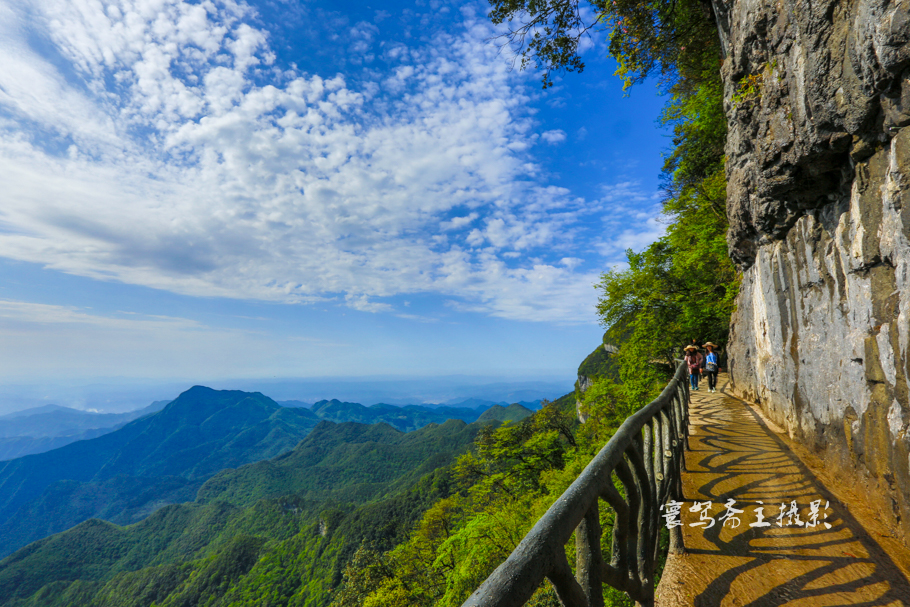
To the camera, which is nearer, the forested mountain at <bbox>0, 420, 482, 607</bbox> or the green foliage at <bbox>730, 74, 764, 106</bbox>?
the green foliage at <bbox>730, 74, 764, 106</bbox>

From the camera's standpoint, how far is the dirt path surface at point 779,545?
287 cm

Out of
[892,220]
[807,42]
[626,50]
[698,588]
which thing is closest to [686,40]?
[626,50]

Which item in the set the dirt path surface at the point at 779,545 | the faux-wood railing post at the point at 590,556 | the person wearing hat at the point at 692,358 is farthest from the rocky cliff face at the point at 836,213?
the faux-wood railing post at the point at 590,556

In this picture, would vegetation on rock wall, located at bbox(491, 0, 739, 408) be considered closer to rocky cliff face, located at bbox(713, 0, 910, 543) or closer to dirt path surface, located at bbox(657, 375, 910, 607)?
rocky cliff face, located at bbox(713, 0, 910, 543)

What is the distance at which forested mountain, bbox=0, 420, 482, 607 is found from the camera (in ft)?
212

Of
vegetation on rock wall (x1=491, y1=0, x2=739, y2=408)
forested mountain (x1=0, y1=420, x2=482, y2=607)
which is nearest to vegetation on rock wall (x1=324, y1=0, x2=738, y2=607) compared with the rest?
vegetation on rock wall (x1=491, y1=0, x2=739, y2=408)

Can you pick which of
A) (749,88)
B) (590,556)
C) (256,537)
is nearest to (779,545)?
(590,556)

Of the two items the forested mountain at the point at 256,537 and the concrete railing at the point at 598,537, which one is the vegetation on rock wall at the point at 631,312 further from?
the forested mountain at the point at 256,537

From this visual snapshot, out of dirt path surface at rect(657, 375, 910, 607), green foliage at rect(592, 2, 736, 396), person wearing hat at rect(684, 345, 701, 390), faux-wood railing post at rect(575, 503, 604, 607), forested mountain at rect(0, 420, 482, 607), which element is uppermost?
green foliage at rect(592, 2, 736, 396)

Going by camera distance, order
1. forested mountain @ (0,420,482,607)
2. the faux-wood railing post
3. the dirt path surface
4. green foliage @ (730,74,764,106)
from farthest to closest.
A: forested mountain @ (0,420,482,607) < green foliage @ (730,74,764,106) < the dirt path surface < the faux-wood railing post

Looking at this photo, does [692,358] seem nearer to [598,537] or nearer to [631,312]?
[631,312]

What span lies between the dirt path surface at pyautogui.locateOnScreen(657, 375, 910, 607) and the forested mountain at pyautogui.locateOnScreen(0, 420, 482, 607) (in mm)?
57258

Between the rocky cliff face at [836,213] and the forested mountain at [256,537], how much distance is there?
57.8m

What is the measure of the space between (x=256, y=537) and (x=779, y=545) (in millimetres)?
110974
